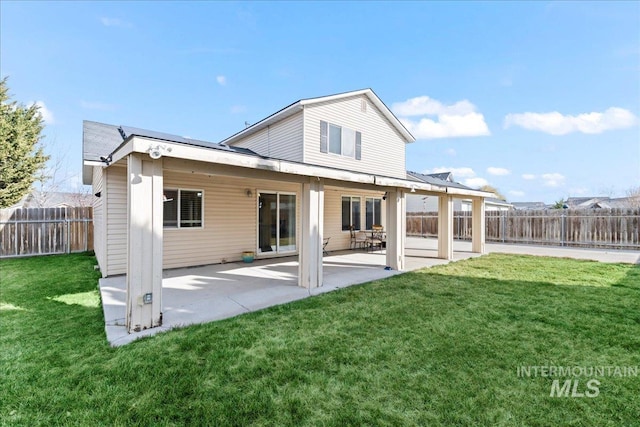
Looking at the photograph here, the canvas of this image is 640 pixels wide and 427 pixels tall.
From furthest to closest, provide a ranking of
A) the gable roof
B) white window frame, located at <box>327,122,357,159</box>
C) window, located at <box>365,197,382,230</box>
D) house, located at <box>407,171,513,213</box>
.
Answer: house, located at <box>407,171,513,213</box> → window, located at <box>365,197,382,230</box> → white window frame, located at <box>327,122,357,159</box> → the gable roof

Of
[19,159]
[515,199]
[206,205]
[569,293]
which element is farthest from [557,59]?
[515,199]

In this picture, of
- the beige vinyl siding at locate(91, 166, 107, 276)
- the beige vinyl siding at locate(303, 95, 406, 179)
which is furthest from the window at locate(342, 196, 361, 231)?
the beige vinyl siding at locate(91, 166, 107, 276)

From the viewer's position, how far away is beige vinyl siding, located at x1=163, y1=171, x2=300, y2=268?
8.18 m

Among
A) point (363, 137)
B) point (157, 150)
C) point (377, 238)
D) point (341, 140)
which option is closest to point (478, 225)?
point (377, 238)

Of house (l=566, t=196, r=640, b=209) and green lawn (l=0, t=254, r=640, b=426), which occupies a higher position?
house (l=566, t=196, r=640, b=209)

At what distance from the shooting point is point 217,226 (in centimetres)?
895

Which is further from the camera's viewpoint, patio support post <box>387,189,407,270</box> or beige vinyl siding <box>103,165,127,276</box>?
patio support post <box>387,189,407,270</box>

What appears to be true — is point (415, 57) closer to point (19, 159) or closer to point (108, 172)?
point (108, 172)

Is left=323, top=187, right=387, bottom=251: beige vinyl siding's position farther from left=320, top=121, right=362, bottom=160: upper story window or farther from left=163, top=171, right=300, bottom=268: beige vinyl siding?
left=163, top=171, right=300, bottom=268: beige vinyl siding

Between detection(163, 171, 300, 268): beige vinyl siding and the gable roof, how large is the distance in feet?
8.83

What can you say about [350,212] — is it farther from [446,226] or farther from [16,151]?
[16,151]

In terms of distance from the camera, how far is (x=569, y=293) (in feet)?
18.9

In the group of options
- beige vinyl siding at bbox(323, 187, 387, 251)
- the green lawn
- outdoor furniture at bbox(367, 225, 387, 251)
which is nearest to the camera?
the green lawn

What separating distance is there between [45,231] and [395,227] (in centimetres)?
1318
